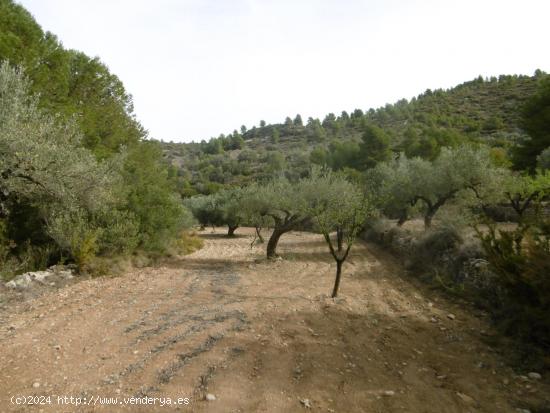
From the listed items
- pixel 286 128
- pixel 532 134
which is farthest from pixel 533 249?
pixel 286 128

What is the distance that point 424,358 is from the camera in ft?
19.7

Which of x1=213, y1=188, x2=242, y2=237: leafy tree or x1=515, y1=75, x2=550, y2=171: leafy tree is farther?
x1=213, y1=188, x2=242, y2=237: leafy tree

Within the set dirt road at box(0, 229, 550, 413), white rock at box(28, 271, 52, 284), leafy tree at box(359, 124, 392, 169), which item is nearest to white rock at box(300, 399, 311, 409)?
dirt road at box(0, 229, 550, 413)

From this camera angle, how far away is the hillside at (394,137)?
5237 cm

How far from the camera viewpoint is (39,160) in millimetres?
9078

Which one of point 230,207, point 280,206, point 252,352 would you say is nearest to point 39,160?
point 252,352

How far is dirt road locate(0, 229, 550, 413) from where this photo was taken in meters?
4.43

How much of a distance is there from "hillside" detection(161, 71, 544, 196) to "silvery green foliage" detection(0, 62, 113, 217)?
3881 centimetres

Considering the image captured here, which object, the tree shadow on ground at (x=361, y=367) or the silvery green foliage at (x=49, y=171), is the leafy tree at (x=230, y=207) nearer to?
the silvery green foliage at (x=49, y=171)

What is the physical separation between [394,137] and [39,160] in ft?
209

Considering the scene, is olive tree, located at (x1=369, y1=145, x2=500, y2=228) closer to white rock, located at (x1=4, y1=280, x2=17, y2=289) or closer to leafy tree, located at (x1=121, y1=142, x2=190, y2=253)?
leafy tree, located at (x1=121, y1=142, x2=190, y2=253)

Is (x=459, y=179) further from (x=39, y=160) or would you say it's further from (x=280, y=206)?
(x=39, y=160)

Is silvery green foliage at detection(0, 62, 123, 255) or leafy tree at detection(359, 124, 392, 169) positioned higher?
leafy tree at detection(359, 124, 392, 169)

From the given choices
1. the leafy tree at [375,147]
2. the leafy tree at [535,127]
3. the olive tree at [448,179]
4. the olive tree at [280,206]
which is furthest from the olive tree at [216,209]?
the leafy tree at [375,147]
